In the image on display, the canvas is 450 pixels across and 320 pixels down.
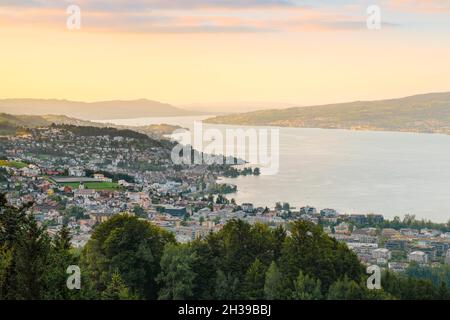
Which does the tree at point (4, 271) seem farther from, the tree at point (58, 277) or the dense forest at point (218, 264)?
the dense forest at point (218, 264)

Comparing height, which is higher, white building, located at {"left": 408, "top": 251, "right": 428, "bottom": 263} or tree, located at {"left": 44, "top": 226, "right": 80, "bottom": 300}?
tree, located at {"left": 44, "top": 226, "right": 80, "bottom": 300}

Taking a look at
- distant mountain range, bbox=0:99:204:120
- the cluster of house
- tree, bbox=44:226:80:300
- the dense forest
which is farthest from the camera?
distant mountain range, bbox=0:99:204:120

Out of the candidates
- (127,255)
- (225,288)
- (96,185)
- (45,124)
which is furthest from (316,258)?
(45,124)

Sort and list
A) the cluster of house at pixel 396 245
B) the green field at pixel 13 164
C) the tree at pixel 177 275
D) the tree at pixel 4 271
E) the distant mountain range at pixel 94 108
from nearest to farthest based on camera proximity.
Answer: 1. the tree at pixel 4 271
2. the tree at pixel 177 275
3. the cluster of house at pixel 396 245
4. the green field at pixel 13 164
5. the distant mountain range at pixel 94 108

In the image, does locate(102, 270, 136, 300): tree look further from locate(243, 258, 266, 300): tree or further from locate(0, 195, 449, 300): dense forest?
locate(243, 258, 266, 300): tree

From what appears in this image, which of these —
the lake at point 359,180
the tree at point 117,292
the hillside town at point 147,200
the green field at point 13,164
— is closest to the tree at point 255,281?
the tree at point 117,292

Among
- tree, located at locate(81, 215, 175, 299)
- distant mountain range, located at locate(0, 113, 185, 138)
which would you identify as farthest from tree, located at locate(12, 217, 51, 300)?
distant mountain range, located at locate(0, 113, 185, 138)
